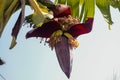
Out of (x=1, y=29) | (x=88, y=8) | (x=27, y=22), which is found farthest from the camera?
(x=88, y=8)

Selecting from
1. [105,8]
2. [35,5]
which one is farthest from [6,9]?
[105,8]

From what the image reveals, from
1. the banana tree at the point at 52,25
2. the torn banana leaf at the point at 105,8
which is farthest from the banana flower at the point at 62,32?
the torn banana leaf at the point at 105,8

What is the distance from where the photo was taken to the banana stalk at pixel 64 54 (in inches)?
23.8

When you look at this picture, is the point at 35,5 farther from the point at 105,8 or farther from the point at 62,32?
the point at 105,8

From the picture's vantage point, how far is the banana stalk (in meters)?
0.60

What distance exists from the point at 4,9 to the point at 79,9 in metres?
0.53

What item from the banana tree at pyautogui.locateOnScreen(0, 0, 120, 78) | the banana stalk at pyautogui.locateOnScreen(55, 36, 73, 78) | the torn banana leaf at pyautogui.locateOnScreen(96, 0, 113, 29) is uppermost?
the banana tree at pyautogui.locateOnScreen(0, 0, 120, 78)

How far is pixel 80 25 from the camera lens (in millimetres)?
693

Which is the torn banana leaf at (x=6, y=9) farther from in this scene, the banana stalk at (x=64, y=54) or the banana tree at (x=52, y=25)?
the banana stalk at (x=64, y=54)

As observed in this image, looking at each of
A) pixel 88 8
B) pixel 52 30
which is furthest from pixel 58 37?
pixel 88 8

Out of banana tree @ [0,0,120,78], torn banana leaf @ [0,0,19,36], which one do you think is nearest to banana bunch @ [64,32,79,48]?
banana tree @ [0,0,120,78]

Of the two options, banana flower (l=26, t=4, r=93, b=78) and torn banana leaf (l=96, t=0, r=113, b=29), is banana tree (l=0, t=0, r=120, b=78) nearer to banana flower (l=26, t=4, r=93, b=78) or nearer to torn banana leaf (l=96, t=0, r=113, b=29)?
banana flower (l=26, t=4, r=93, b=78)

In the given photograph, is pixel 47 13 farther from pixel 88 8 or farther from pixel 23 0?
pixel 88 8

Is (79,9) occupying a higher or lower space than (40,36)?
lower
